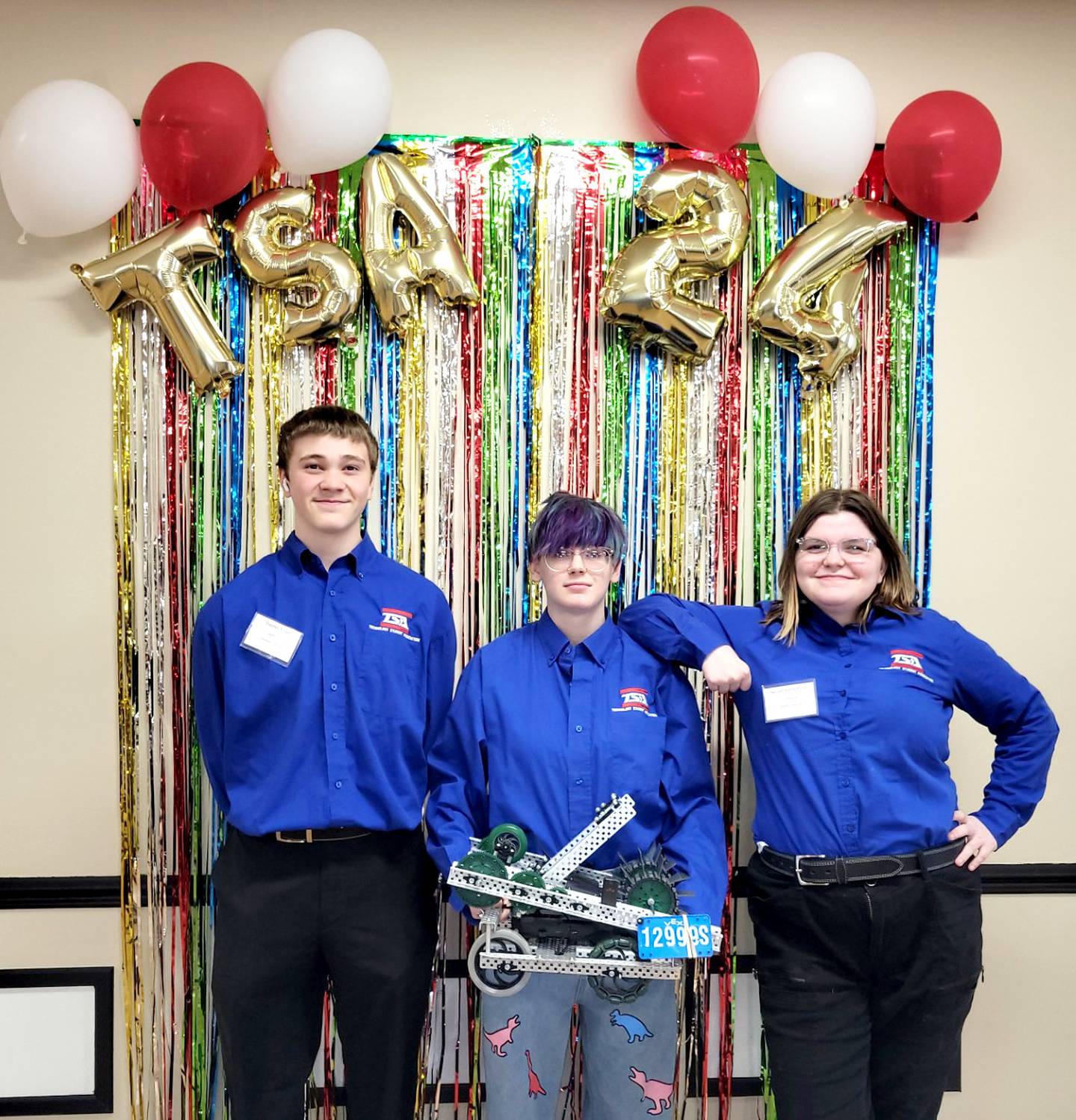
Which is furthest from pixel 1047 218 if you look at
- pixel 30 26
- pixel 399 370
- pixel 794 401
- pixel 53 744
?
pixel 53 744

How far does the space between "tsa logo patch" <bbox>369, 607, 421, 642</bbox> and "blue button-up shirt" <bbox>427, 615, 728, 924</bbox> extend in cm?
15

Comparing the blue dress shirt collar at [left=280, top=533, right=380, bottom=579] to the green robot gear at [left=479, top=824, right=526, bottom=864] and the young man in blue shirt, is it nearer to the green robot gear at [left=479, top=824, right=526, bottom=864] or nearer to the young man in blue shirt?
the young man in blue shirt

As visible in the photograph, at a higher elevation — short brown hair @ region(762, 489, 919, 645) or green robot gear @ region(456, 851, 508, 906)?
short brown hair @ region(762, 489, 919, 645)

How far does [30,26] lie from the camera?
253 cm

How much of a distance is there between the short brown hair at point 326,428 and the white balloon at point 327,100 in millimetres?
601

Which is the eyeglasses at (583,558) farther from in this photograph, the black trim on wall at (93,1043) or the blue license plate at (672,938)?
the black trim on wall at (93,1043)

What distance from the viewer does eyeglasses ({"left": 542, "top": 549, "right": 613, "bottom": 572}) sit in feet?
6.73

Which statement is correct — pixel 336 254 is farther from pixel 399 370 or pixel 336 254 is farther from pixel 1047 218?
pixel 1047 218

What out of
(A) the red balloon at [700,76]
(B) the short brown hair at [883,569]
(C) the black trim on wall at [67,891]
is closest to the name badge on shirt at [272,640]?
(C) the black trim on wall at [67,891]

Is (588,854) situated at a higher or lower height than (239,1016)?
higher

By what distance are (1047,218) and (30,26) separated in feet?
8.30

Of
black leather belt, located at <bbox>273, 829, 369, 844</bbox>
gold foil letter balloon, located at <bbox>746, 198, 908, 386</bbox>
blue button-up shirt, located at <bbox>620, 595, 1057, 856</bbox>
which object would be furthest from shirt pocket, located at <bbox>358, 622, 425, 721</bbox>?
gold foil letter balloon, located at <bbox>746, 198, 908, 386</bbox>

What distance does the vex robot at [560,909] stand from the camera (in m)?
1.87

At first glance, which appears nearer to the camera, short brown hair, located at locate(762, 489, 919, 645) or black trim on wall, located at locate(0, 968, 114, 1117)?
short brown hair, located at locate(762, 489, 919, 645)
